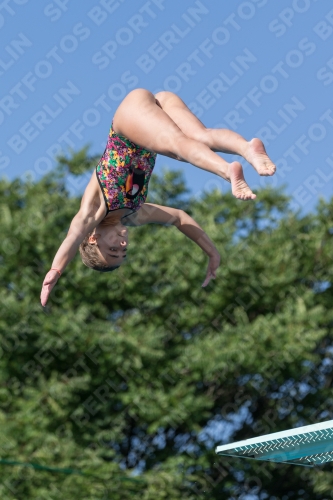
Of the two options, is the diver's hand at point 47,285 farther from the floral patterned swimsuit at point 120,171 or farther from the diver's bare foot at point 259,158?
the diver's bare foot at point 259,158

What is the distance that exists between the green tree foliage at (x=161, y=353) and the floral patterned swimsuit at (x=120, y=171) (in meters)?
5.15

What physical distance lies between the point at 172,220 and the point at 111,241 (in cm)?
41

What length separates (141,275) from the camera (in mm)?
10227

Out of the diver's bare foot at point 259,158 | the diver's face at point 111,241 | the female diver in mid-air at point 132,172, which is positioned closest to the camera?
the diver's bare foot at point 259,158

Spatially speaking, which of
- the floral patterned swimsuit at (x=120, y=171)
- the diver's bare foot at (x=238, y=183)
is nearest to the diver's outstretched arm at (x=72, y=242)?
the floral patterned swimsuit at (x=120, y=171)

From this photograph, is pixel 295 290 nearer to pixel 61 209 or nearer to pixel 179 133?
pixel 61 209

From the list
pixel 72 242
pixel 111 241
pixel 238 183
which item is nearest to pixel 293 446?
pixel 111 241

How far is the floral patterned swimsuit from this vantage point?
13.9ft

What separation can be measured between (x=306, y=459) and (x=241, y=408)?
18.3ft

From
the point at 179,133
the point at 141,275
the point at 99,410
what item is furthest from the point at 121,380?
the point at 179,133

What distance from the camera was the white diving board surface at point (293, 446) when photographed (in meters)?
4.21

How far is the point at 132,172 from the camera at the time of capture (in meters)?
4.28

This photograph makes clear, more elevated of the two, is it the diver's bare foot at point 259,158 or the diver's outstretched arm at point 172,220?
the diver's bare foot at point 259,158

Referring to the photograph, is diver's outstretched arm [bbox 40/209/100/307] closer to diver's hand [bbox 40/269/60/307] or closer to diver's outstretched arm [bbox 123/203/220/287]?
diver's hand [bbox 40/269/60/307]
